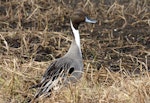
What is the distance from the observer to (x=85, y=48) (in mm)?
7098

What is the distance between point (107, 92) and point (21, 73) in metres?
1.17

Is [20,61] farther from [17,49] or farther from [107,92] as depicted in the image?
[107,92]

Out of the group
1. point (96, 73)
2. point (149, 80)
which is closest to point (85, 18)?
point (96, 73)

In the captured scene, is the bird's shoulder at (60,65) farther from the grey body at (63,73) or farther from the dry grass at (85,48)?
the dry grass at (85,48)

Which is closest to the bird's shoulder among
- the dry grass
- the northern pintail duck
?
the northern pintail duck

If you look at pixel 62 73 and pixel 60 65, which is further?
pixel 60 65

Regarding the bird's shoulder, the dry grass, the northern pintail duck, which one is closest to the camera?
the dry grass

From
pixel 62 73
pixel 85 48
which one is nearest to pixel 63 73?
pixel 62 73

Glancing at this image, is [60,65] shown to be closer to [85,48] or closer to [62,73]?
[62,73]

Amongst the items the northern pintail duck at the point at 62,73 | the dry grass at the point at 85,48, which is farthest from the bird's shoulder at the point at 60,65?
the dry grass at the point at 85,48

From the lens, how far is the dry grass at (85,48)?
5.29 meters

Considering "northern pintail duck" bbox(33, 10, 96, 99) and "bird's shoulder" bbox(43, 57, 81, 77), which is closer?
"northern pintail duck" bbox(33, 10, 96, 99)

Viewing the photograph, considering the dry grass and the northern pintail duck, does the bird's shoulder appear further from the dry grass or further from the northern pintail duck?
the dry grass

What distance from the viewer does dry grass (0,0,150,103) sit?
5.29 meters
